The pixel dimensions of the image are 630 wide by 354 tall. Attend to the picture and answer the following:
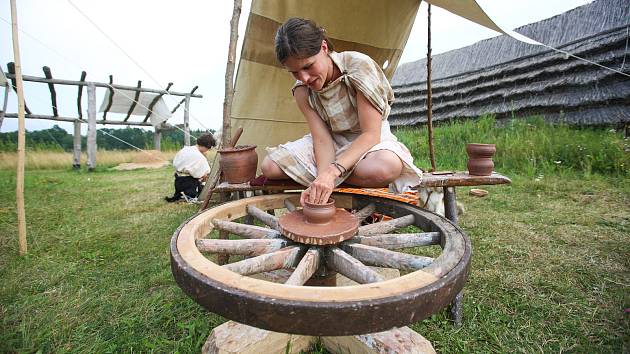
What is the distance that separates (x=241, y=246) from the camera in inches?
50.6

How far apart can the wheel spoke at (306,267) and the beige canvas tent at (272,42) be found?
2444 mm

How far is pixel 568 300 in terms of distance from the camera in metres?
1.63

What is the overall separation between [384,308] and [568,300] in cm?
145

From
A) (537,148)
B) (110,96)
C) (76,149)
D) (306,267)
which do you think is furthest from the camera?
(110,96)

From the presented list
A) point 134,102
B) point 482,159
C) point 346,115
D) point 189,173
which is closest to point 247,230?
point 346,115

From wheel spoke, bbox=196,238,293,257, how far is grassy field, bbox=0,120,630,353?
431mm

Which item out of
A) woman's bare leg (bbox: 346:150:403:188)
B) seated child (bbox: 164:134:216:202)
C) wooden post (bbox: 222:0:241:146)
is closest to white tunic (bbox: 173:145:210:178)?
seated child (bbox: 164:134:216:202)

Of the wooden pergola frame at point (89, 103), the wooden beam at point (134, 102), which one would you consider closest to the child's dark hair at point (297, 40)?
the wooden pergola frame at point (89, 103)

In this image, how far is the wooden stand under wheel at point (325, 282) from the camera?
769 mm

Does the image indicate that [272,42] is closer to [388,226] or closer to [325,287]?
[388,226]

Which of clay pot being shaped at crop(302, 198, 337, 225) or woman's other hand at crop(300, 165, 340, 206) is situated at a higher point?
woman's other hand at crop(300, 165, 340, 206)

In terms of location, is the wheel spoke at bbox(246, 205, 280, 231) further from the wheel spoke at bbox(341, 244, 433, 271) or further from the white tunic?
the white tunic

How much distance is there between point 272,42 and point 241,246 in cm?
239

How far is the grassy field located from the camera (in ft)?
4.54
